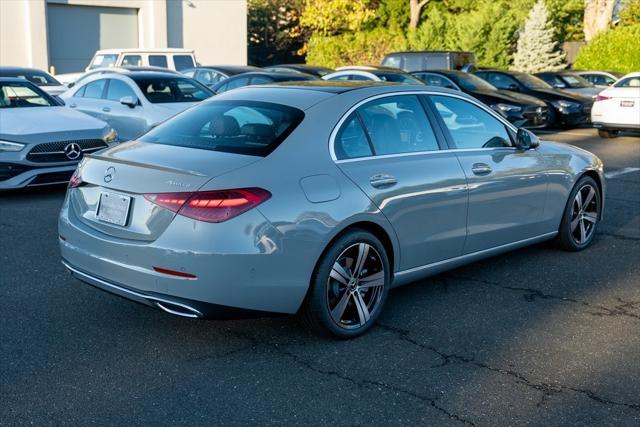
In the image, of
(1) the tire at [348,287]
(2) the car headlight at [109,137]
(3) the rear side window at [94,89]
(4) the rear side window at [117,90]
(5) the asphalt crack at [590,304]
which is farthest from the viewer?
(3) the rear side window at [94,89]

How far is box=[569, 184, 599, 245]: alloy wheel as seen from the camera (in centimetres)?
701

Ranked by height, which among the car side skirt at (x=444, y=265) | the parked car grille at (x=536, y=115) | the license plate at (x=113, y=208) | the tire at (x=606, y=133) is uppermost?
the license plate at (x=113, y=208)

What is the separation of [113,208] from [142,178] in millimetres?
272

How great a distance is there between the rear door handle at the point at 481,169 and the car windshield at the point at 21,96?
23.2 feet

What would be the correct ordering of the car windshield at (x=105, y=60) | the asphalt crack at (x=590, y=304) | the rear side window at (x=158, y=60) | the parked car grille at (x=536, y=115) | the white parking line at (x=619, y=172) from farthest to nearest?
the car windshield at (x=105, y=60), the rear side window at (x=158, y=60), the parked car grille at (x=536, y=115), the white parking line at (x=619, y=172), the asphalt crack at (x=590, y=304)

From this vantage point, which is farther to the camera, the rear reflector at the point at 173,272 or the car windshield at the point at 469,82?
the car windshield at the point at 469,82

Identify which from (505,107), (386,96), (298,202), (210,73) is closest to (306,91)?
(386,96)

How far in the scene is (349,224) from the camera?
4.63m

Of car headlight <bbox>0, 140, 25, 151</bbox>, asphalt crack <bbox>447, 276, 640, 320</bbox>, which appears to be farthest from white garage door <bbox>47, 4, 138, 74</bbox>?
asphalt crack <bbox>447, 276, 640, 320</bbox>

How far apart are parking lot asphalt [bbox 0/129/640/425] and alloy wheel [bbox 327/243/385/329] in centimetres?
16

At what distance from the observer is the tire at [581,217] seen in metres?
6.87

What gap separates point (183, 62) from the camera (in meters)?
21.6

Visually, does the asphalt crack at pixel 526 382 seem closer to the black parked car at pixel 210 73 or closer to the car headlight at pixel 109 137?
the car headlight at pixel 109 137

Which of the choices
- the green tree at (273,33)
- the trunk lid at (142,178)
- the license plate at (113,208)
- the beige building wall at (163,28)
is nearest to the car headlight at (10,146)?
the trunk lid at (142,178)
